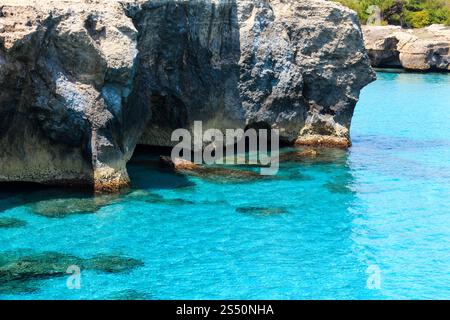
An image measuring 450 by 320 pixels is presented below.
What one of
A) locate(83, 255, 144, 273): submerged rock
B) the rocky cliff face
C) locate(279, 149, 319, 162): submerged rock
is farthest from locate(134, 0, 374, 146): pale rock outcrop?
locate(83, 255, 144, 273): submerged rock

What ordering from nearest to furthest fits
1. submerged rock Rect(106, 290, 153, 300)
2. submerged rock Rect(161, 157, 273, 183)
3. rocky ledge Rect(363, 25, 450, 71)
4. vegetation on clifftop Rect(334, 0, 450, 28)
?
submerged rock Rect(106, 290, 153, 300) < submerged rock Rect(161, 157, 273, 183) < rocky ledge Rect(363, 25, 450, 71) < vegetation on clifftop Rect(334, 0, 450, 28)

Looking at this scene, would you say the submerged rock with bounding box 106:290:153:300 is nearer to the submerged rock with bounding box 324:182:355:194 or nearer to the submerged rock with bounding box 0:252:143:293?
the submerged rock with bounding box 0:252:143:293

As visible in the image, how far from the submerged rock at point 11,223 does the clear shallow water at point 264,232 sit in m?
0.22

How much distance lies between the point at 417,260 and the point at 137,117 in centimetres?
1181

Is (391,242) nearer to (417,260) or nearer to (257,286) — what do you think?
(417,260)

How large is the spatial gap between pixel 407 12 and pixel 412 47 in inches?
984

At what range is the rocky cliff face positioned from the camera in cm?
2212

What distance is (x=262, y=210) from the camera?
22172mm

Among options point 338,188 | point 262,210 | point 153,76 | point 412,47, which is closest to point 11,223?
point 262,210

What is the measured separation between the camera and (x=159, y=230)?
65.9ft

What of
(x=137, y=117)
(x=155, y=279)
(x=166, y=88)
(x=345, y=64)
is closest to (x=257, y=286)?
(x=155, y=279)

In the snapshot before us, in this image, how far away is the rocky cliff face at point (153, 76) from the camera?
22.1m

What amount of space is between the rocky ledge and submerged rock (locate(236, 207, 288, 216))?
52.1m

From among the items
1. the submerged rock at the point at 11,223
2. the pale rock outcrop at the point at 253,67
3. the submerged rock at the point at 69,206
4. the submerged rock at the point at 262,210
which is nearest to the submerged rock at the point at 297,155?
the pale rock outcrop at the point at 253,67
